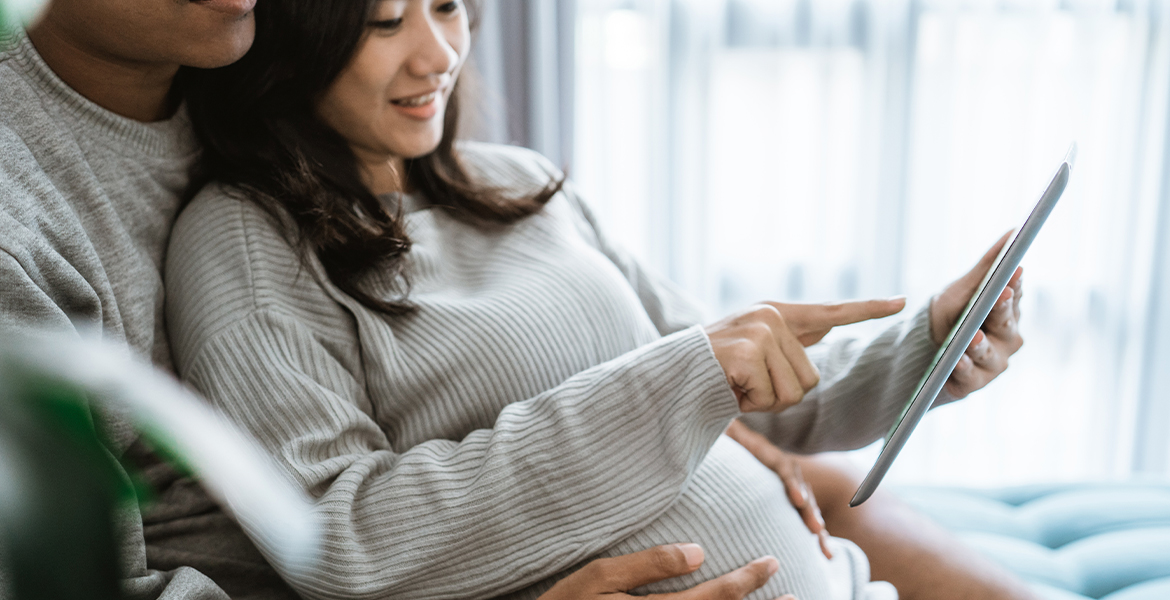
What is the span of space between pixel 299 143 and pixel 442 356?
30 cm

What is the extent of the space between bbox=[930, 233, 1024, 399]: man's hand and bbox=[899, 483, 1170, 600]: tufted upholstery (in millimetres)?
338

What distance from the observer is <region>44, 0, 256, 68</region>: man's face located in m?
0.65

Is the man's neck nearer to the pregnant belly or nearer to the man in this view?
the man

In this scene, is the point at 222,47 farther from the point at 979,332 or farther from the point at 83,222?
the point at 979,332

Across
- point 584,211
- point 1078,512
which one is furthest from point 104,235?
point 1078,512

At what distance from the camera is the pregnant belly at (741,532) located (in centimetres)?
75

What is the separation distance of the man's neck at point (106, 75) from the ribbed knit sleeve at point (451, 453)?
0.52 ft

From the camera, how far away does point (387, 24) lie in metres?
0.87

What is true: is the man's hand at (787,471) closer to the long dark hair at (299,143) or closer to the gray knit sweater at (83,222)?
the long dark hair at (299,143)

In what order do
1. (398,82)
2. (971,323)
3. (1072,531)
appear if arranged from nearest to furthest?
(971,323), (398,82), (1072,531)

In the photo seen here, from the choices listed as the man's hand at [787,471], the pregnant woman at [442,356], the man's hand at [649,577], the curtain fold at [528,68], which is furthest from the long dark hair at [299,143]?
the curtain fold at [528,68]

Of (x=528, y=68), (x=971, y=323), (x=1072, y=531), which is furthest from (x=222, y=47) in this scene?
(x=1072, y=531)

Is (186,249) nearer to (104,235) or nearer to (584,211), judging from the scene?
(104,235)

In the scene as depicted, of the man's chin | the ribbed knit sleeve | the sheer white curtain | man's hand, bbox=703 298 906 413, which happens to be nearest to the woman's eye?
the man's chin
